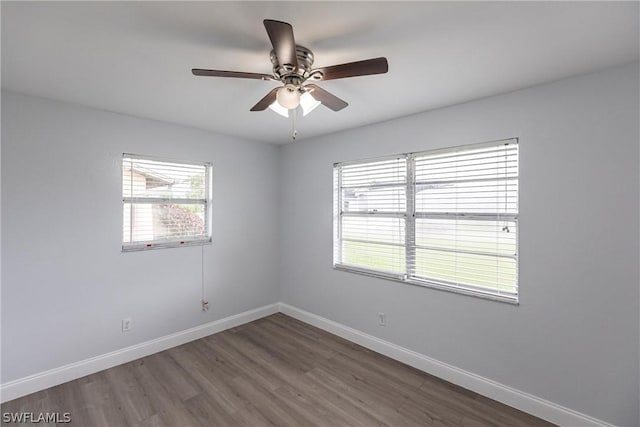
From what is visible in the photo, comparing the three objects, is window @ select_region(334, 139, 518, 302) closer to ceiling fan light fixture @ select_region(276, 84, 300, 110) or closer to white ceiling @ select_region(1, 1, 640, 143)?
white ceiling @ select_region(1, 1, 640, 143)

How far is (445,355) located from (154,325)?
2922 mm

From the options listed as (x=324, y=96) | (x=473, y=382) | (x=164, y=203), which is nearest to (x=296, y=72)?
(x=324, y=96)

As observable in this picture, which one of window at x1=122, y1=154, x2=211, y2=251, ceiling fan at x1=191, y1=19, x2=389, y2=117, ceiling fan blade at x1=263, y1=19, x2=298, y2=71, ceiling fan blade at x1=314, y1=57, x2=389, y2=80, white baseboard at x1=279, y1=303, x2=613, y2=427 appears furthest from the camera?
window at x1=122, y1=154, x2=211, y2=251

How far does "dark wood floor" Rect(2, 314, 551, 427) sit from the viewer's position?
85.0 inches

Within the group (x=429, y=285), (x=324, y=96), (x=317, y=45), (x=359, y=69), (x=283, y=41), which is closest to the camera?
(x=283, y=41)

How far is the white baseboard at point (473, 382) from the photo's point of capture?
2.07m

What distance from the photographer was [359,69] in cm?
154

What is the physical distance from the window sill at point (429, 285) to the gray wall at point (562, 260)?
5 cm

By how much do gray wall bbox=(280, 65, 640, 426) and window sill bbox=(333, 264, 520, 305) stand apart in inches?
1.8

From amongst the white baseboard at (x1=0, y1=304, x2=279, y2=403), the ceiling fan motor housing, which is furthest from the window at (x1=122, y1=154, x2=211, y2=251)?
the ceiling fan motor housing

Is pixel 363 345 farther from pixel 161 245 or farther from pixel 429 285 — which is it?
pixel 161 245

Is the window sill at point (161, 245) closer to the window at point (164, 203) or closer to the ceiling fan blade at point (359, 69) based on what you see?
the window at point (164, 203)

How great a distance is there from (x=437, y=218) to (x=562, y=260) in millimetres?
955

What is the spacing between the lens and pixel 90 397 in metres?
2.37
